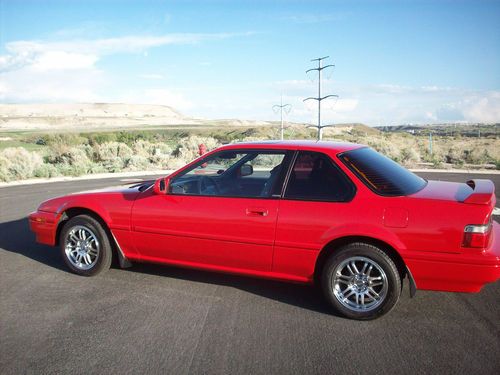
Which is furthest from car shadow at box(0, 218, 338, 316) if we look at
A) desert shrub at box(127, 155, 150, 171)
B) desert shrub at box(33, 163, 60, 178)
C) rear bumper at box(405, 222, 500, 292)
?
desert shrub at box(127, 155, 150, 171)

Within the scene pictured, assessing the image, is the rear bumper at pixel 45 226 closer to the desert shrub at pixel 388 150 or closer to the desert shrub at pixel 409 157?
the desert shrub at pixel 409 157

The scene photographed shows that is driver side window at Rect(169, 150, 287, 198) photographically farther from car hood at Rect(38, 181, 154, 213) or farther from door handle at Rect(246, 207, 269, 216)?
car hood at Rect(38, 181, 154, 213)

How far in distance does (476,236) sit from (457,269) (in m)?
0.32

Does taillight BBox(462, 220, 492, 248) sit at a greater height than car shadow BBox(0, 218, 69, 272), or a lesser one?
greater

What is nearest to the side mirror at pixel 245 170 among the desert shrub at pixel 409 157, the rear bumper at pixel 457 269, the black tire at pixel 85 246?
the black tire at pixel 85 246

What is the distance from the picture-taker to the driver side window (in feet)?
14.4

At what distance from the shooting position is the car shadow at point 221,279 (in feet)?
14.6

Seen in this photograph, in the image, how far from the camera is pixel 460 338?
3.61m

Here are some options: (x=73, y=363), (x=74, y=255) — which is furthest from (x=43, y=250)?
(x=73, y=363)

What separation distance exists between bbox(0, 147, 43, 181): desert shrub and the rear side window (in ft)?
53.0

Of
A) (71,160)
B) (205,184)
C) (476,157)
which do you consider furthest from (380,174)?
(476,157)

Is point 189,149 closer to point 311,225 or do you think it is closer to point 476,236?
point 311,225

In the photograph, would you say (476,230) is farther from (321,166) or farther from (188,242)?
(188,242)

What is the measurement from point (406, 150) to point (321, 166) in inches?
879
